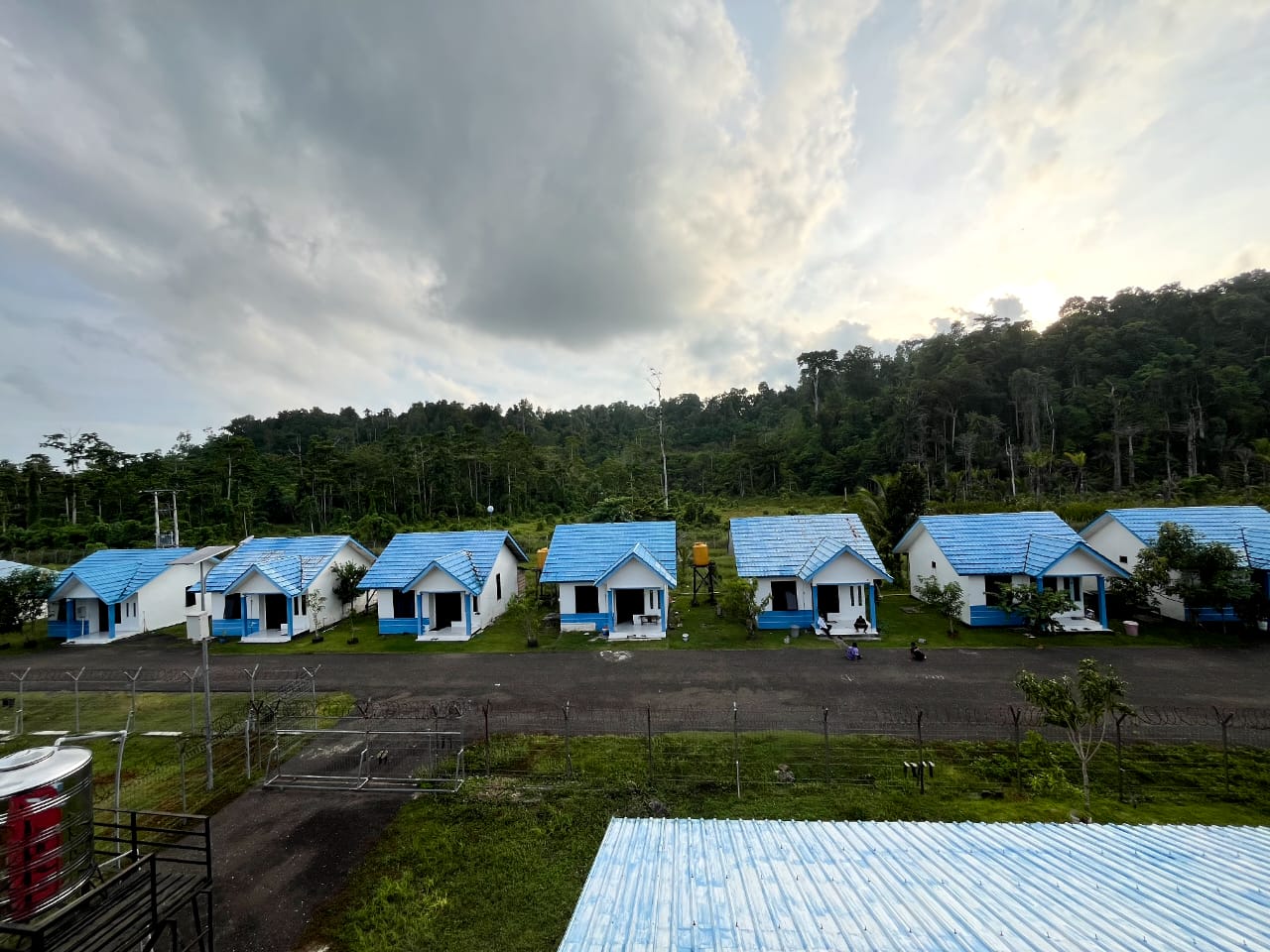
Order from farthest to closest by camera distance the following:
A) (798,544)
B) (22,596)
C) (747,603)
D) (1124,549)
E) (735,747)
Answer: (22,596)
(1124,549)
(798,544)
(747,603)
(735,747)

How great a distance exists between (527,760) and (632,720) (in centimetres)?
305

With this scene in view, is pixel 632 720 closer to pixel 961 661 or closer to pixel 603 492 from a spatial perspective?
pixel 961 661

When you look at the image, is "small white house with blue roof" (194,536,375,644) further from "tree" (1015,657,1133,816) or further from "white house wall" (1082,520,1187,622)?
"white house wall" (1082,520,1187,622)

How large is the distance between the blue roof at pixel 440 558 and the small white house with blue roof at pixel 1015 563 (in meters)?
20.9

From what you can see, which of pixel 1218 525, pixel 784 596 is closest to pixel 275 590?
pixel 784 596

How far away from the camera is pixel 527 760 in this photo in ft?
38.7

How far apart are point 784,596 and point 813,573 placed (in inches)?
93.4

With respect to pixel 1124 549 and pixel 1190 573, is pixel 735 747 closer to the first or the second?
pixel 1190 573

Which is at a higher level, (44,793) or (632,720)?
(44,793)

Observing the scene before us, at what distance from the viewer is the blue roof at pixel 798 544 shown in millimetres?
22281

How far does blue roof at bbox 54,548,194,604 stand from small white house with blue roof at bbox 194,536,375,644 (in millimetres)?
3248

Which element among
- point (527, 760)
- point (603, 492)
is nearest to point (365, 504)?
point (603, 492)

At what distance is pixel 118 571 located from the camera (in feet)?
84.8

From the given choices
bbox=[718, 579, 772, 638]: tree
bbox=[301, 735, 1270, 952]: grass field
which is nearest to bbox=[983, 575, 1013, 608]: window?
bbox=[718, 579, 772, 638]: tree
